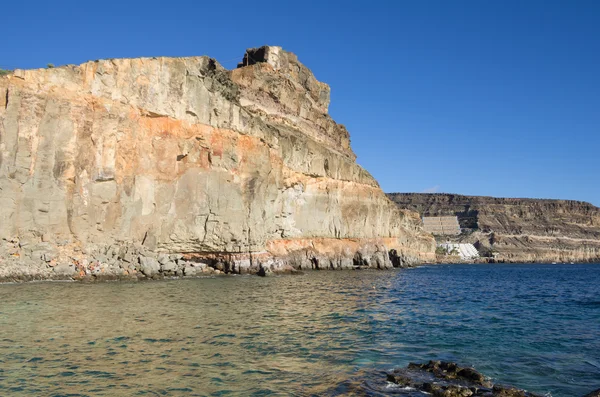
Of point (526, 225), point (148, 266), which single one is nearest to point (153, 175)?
point (148, 266)

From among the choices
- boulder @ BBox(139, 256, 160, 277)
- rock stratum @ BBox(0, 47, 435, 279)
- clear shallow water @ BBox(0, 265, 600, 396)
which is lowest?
clear shallow water @ BBox(0, 265, 600, 396)

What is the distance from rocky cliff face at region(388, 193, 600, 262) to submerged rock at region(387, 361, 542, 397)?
401ft

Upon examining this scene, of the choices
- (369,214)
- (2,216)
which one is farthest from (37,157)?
(369,214)

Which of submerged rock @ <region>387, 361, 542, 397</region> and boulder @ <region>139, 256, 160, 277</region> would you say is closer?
submerged rock @ <region>387, 361, 542, 397</region>

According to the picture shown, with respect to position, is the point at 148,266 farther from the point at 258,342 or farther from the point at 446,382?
the point at 446,382

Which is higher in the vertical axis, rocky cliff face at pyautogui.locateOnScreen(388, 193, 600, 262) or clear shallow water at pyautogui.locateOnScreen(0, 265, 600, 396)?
rocky cliff face at pyautogui.locateOnScreen(388, 193, 600, 262)

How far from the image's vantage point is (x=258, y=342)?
12.5m

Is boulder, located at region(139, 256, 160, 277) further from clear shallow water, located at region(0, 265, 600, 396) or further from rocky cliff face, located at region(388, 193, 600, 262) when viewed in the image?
rocky cliff face, located at region(388, 193, 600, 262)

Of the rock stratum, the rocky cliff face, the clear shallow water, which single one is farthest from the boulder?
the rocky cliff face

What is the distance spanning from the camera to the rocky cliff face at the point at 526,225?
12712 centimetres

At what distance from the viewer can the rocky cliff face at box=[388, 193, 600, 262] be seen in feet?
417

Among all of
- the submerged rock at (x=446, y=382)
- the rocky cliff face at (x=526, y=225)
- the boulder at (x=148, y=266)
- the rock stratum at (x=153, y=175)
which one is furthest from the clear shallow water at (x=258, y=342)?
the rocky cliff face at (x=526, y=225)

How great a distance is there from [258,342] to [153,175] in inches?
867

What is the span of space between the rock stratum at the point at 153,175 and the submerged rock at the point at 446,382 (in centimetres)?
2232
